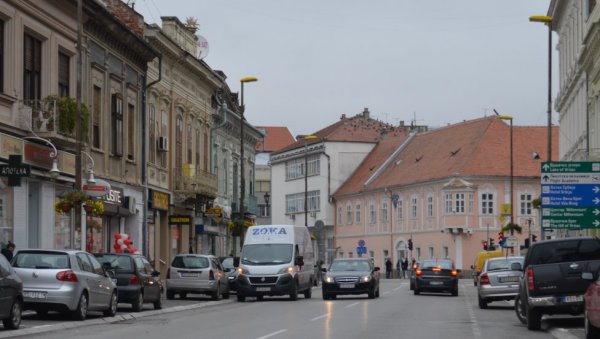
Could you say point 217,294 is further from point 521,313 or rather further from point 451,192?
point 451,192

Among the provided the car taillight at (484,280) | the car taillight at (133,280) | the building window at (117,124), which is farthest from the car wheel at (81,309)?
the building window at (117,124)

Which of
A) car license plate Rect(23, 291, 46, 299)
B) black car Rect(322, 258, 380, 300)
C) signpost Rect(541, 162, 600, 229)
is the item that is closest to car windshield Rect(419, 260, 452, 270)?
black car Rect(322, 258, 380, 300)

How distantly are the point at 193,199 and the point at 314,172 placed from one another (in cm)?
5909

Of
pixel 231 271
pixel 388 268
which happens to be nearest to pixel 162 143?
pixel 231 271

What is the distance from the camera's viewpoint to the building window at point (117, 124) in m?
44.0

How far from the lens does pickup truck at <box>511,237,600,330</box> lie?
23.4 meters

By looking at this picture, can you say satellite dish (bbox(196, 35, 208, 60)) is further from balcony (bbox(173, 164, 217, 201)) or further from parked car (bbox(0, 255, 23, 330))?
parked car (bbox(0, 255, 23, 330))

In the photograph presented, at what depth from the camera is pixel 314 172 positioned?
11500 cm

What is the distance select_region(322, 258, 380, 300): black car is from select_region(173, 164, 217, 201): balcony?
12928 mm

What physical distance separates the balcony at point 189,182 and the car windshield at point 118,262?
22851 millimetres

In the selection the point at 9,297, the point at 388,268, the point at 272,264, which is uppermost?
the point at 9,297

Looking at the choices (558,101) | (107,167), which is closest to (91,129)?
(107,167)

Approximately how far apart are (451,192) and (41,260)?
228 feet

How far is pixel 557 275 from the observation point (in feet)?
77.2
